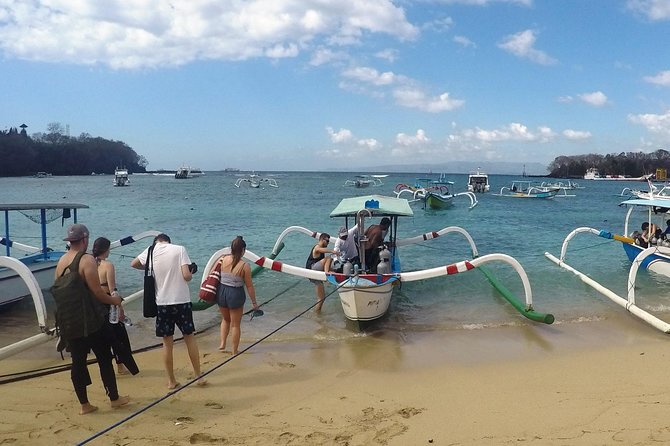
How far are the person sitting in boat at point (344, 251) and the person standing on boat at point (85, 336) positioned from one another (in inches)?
182

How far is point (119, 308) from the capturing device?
5707mm

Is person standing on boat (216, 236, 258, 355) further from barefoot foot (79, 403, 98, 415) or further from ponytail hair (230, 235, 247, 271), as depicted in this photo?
barefoot foot (79, 403, 98, 415)

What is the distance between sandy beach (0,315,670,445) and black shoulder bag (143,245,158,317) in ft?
3.26

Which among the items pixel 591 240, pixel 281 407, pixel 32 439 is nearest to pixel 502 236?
pixel 591 240

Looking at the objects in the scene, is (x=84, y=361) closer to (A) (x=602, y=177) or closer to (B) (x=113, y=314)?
(B) (x=113, y=314)

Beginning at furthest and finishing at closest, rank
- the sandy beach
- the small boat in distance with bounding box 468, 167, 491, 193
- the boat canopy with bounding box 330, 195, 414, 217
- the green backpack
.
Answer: the small boat in distance with bounding box 468, 167, 491, 193, the boat canopy with bounding box 330, 195, 414, 217, the sandy beach, the green backpack

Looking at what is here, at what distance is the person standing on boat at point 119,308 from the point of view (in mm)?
5578

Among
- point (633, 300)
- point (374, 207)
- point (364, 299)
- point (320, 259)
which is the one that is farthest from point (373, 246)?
point (633, 300)

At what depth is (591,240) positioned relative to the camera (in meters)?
21.8

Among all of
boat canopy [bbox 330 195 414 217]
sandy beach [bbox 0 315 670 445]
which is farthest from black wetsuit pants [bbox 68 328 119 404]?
boat canopy [bbox 330 195 414 217]

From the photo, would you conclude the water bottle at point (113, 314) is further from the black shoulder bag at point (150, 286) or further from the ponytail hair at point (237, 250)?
the ponytail hair at point (237, 250)

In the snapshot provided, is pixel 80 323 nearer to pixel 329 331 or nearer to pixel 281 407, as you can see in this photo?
pixel 281 407

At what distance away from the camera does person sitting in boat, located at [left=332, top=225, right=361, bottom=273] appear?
924 centimetres

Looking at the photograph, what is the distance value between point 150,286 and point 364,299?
3.57m
